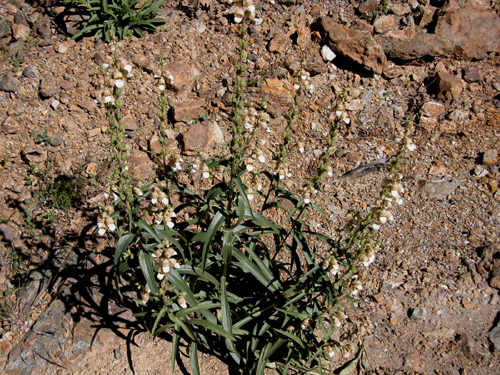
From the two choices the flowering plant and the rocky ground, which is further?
the rocky ground

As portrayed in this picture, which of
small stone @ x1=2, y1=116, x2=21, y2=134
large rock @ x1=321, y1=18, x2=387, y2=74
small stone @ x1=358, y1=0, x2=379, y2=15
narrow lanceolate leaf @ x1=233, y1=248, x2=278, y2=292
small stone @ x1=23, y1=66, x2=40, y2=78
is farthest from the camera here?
small stone @ x1=358, y1=0, x2=379, y2=15

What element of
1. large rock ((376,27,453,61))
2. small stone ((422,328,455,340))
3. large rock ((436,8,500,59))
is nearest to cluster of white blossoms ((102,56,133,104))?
small stone ((422,328,455,340))

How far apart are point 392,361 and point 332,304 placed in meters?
1.55

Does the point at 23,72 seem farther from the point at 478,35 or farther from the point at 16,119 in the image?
the point at 478,35

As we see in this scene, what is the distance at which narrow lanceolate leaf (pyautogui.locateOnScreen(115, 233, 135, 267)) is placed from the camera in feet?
10.1

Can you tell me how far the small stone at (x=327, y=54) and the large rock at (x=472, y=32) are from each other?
2.06 meters

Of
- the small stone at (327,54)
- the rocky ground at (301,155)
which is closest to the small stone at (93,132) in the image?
the rocky ground at (301,155)

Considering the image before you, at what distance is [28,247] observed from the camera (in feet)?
15.8

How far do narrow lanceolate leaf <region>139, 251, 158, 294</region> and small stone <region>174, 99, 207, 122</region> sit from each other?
127 inches

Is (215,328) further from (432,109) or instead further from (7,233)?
(432,109)

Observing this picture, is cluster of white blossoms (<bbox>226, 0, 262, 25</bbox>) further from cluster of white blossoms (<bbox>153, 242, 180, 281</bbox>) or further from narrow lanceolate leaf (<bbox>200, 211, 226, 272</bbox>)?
cluster of white blossoms (<bbox>153, 242, 180, 281</bbox>)

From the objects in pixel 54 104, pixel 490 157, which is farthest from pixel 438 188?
pixel 54 104

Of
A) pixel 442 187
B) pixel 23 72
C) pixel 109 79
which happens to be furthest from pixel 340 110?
pixel 23 72

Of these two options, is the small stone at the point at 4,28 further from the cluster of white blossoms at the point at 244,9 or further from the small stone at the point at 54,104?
the cluster of white blossoms at the point at 244,9
